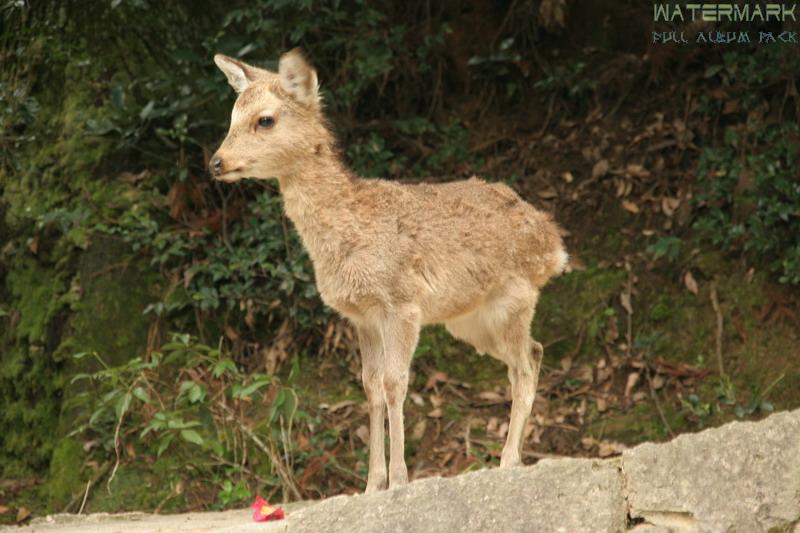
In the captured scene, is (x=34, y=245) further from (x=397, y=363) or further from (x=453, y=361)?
(x=397, y=363)

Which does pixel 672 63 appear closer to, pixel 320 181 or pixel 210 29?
pixel 210 29

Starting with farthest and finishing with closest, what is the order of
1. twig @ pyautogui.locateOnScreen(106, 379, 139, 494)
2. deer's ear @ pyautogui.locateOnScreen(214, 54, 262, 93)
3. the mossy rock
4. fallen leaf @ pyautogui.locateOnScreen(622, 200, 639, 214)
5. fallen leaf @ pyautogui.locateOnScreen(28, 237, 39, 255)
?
fallen leaf @ pyautogui.locateOnScreen(622, 200, 639, 214), fallen leaf @ pyautogui.locateOnScreen(28, 237, 39, 255), the mossy rock, twig @ pyautogui.locateOnScreen(106, 379, 139, 494), deer's ear @ pyautogui.locateOnScreen(214, 54, 262, 93)

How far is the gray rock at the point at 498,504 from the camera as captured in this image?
18.4 ft

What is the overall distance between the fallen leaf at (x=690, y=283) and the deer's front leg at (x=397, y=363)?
452 centimetres

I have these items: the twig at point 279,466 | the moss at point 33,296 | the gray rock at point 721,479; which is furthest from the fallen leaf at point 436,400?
the gray rock at point 721,479

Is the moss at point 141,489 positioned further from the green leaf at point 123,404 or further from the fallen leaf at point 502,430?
the fallen leaf at point 502,430

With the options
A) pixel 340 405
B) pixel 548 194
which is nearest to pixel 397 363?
pixel 340 405

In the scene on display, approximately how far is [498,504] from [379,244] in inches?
82.6

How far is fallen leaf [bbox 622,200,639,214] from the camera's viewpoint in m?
11.7

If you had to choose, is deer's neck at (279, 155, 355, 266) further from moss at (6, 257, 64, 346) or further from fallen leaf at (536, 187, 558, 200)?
fallen leaf at (536, 187, 558, 200)

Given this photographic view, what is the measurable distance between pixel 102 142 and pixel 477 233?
17.3 feet

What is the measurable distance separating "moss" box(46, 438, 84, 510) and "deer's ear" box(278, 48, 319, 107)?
4578 mm

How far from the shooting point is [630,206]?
11766mm

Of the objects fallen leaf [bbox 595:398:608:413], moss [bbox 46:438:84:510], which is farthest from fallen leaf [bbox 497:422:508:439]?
moss [bbox 46:438:84:510]
